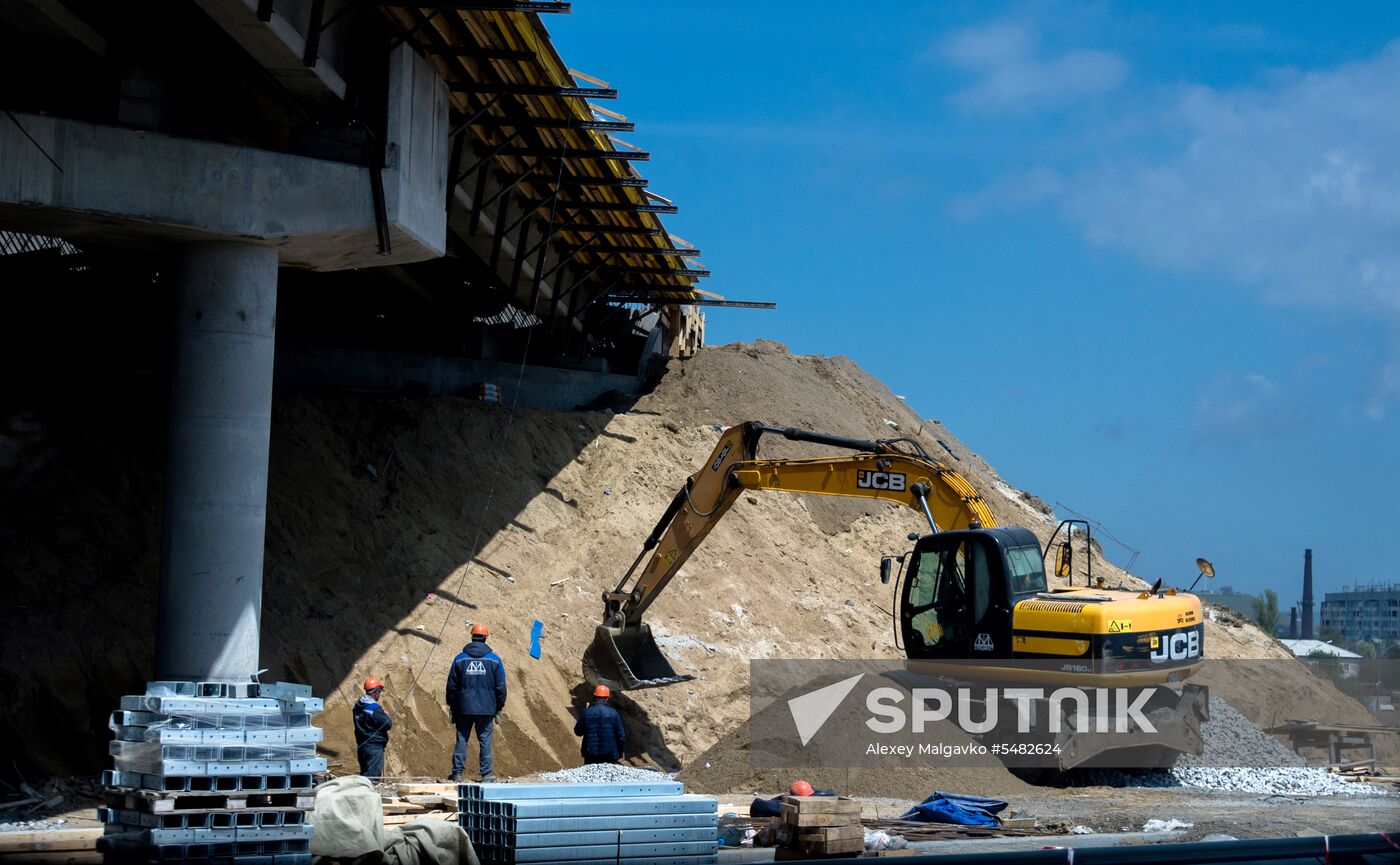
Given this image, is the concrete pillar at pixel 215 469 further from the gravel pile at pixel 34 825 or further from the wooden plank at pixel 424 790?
the wooden plank at pixel 424 790

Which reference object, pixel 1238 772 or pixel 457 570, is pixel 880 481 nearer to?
pixel 1238 772

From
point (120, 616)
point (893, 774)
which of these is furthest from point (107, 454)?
point (893, 774)

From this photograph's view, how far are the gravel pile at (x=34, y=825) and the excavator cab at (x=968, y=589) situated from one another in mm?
9544

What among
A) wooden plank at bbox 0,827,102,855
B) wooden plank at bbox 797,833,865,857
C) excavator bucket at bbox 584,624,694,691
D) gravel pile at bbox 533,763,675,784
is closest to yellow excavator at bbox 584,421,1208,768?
excavator bucket at bbox 584,624,694,691

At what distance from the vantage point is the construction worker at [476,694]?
56.2 ft

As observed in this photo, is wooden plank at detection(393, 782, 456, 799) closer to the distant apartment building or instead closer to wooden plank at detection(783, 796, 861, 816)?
wooden plank at detection(783, 796, 861, 816)

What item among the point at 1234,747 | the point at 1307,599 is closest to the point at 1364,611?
the point at 1307,599

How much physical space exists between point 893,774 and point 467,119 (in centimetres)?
973

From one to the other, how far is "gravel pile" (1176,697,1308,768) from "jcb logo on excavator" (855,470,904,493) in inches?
195

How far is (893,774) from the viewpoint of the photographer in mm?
17969

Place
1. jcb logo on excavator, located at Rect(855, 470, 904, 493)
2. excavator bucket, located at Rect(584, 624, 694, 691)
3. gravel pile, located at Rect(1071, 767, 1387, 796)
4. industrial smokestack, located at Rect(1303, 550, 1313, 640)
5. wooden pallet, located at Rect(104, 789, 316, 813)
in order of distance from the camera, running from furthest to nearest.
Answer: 1. industrial smokestack, located at Rect(1303, 550, 1313, 640)
2. excavator bucket, located at Rect(584, 624, 694, 691)
3. jcb logo on excavator, located at Rect(855, 470, 904, 493)
4. gravel pile, located at Rect(1071, 767, 1387, 796)
5. wooden pallet, located at Rect(104, 789, 316, 813)

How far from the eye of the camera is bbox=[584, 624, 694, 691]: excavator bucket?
20.9 metres

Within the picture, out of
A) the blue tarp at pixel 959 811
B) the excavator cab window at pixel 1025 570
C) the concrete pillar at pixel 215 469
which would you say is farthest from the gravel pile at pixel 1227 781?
the concrete pillar at pixel 215 469

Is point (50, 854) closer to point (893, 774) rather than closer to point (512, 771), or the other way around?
point (512, 771)
